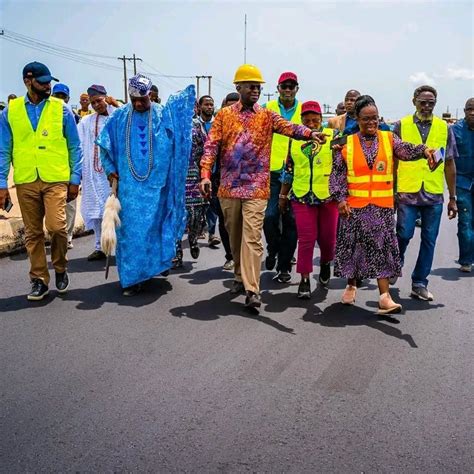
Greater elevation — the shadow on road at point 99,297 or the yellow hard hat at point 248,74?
the yellow hard hat at point 248,74

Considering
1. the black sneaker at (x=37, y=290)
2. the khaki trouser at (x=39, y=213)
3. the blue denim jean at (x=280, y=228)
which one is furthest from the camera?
the blue denim jean at (x=280, y=228)

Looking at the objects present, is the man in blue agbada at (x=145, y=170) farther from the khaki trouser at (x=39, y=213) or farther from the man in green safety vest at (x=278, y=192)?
the man in green safety vest at (x=278, y=192)

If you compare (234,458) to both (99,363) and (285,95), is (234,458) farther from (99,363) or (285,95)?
(285,95)

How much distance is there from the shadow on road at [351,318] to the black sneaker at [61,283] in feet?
7.56

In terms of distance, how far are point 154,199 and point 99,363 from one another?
2272mm

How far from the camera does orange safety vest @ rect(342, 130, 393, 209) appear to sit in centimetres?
504

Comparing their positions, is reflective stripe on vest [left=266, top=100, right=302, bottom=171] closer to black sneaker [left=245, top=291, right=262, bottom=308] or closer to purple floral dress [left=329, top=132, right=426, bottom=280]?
purple floral dress [left=329, top=132, right=426, bottom=280]

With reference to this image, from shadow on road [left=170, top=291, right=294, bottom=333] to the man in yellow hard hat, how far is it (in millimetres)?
153

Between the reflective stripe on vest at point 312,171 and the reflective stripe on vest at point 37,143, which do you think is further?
the reflective stripe on vest at point 312,171

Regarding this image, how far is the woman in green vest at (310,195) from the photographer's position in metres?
5.70

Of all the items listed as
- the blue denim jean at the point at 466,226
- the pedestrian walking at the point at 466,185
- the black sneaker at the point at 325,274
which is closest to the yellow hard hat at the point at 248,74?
the black sneaker at the point at 325,274

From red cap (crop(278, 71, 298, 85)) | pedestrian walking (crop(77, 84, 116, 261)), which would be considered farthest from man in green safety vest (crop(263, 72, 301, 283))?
pedestrian walking (crop(77, 84, 116, 261))

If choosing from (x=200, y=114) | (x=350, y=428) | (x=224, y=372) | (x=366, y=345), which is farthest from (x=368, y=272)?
(x=200, y=114)

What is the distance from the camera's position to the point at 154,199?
5914 mm
